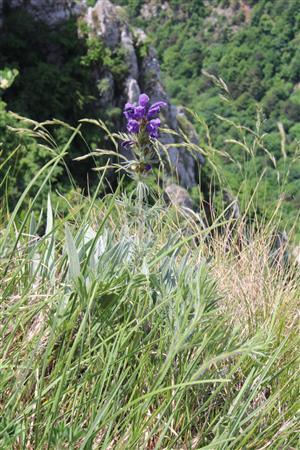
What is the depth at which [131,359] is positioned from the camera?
0.92 meters

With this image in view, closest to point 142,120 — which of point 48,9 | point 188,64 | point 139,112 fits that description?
point 139,112

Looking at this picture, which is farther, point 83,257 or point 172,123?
point 172,123

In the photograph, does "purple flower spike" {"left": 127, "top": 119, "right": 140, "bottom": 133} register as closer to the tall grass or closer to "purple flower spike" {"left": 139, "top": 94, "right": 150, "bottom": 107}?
"purple flower spike" {"left": 139, "top": 94, "right": 150, "bottom": 107}

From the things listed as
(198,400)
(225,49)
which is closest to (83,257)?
(198,400)

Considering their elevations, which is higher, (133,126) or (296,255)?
(133,126)

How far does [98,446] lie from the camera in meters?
0.83

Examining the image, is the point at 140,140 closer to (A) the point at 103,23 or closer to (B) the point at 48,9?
(B) the point at 48,9

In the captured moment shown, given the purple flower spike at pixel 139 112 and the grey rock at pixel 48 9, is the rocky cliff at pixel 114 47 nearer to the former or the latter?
the grey rock at pixel 48 9

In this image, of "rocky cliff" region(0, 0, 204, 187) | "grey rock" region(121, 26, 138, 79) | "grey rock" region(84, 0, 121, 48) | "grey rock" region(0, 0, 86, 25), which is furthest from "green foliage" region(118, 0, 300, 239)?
"grey rock" region(0, 0, 86, 25)

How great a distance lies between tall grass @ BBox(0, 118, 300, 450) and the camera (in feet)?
2.66

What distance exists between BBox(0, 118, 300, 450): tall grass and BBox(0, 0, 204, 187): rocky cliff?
1329cm

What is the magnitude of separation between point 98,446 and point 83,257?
0.36 metres

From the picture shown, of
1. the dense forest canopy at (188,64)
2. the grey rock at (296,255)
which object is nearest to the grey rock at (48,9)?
the dense forest canopy at (188,64)

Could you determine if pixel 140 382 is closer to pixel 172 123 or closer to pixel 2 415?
pixel 2 415
